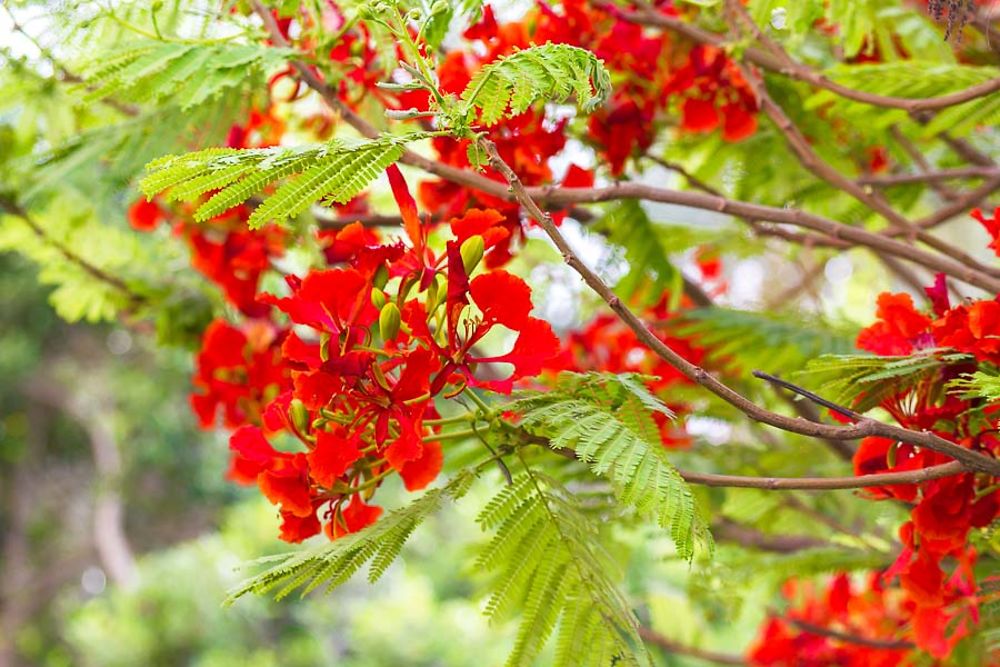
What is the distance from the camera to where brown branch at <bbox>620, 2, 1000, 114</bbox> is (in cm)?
78

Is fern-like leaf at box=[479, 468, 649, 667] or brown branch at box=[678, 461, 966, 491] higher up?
brown branch at box=[678, 461, 966, 491]

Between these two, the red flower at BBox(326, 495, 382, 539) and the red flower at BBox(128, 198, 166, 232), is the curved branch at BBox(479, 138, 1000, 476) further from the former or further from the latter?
the red flower at BBox(128, 198, 166, 232)

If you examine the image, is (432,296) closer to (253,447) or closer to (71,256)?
(253,447)

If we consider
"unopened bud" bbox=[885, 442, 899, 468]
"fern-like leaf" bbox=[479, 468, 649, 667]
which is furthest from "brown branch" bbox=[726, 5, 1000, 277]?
"fern-like leaf" bbox=[479, 468, 649, 667]

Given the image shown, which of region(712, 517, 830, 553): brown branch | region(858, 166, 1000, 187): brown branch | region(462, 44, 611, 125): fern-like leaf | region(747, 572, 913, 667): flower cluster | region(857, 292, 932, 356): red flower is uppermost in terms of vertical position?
region(462, 44, 611, 125): fern-like leaf

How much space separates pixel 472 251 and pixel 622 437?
0.44ft

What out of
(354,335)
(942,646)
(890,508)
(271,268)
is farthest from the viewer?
(271,268)

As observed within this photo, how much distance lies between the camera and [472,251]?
0.60 meters

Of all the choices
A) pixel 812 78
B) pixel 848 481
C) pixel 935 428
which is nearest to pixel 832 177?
pixel 812 78

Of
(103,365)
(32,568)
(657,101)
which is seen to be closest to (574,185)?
(657,101)

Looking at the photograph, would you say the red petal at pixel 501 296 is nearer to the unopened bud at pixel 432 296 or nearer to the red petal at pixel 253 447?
the unopened bud at pixel 432 296

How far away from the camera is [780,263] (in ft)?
9.39

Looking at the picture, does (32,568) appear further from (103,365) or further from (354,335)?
(354,335)

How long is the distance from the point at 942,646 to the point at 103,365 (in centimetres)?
553
